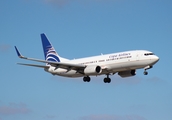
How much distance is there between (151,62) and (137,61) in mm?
2272

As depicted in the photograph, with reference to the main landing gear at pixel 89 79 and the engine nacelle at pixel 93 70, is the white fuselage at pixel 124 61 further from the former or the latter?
the main landing gear at pixel 89 79

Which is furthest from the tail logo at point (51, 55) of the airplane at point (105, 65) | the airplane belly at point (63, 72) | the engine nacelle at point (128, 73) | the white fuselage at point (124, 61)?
the engine nacelle at point (128, 73)

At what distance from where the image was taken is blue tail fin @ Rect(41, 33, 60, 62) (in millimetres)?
107787

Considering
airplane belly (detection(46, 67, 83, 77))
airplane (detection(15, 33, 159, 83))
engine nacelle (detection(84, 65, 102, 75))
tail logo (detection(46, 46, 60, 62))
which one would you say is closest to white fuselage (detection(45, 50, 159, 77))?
airplane (detection(15, 33, 159, 83))

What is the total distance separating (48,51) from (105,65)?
64.6ft

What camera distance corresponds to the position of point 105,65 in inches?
3676

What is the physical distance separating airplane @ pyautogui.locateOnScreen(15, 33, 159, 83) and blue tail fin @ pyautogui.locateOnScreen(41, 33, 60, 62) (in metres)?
3.64

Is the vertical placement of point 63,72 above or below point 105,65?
above

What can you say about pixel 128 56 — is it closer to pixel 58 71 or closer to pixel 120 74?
pixel 120 74

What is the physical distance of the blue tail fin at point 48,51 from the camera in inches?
4244

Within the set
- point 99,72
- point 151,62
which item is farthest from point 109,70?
point 151,62

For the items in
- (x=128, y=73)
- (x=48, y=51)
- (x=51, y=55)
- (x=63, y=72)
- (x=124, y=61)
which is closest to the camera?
(x=124, y=61)

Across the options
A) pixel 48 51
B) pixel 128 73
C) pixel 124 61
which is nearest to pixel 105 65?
pixel 124 61

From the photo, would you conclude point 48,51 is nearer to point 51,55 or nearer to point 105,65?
point 51,55
